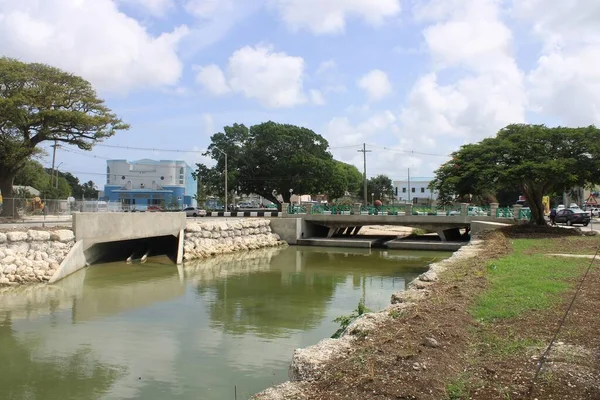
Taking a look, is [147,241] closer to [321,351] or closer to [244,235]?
[244,235]

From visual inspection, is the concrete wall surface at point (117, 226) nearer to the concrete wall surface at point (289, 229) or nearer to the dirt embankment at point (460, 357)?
the concrete wall surface at point (289, 229)

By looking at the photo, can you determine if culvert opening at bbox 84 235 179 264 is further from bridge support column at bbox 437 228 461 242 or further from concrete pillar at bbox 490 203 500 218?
concrete pillar at bbox 490 203 500 218

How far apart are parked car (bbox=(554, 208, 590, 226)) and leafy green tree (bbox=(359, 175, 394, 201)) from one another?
52.8 m

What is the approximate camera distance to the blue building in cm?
8344

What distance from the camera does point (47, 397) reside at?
852 cm

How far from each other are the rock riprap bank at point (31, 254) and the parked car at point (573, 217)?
36.1 m

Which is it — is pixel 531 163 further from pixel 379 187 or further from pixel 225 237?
pixel 379 187

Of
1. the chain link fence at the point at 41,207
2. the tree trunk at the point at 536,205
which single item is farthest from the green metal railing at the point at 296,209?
the tree trunk at the point at 536,205

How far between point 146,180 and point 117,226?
215 ft

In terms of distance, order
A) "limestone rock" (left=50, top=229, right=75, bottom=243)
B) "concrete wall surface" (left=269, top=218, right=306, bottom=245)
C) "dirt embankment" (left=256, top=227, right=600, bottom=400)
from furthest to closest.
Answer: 1. "concrete wall surface" (left=269, top=218, right=306, bottom=245)
2. "limestone rock" (left=50, top=229, right=75, bottom=243)
3. "dirt embankment" (left=256, top=227, right=600, bottom=400)

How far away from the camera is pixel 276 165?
60.0 m

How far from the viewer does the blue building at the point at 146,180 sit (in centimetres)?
8344

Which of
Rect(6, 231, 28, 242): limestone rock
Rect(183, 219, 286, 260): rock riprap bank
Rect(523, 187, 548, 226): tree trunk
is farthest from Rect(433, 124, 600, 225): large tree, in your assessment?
Rect(6, 231, 28, 242): limestone rock

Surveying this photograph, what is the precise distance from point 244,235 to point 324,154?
95.6ft
